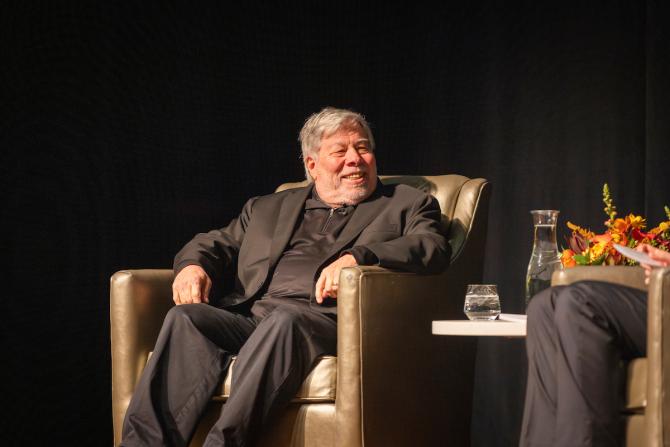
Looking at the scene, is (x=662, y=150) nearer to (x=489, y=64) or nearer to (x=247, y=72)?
(x=489, y=64)

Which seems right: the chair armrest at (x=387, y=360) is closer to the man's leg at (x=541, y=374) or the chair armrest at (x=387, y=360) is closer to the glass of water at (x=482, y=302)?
the glass of water at (x=482, y=302)

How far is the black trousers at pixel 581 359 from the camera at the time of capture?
1.68 meters

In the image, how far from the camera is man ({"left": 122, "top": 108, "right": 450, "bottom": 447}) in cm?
216

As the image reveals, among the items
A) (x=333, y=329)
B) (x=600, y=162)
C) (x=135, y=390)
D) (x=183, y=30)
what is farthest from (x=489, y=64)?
(x=135, y=390)

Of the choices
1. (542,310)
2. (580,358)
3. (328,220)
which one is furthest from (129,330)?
(580,358)

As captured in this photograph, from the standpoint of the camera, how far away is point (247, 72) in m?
3.66

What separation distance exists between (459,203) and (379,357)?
77 cm

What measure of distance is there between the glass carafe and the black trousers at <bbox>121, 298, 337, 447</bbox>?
1.98ft

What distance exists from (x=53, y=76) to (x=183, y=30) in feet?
2.13

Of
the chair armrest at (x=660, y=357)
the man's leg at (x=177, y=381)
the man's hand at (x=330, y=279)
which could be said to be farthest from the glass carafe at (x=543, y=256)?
the man's leg at (x=177, y=381)

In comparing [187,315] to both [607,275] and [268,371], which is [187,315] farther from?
[607,275]

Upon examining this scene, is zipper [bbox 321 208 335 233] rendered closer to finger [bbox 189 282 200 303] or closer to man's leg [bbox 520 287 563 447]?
finger [bbox 189 282 200 303]

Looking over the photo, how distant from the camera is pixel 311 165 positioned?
9.84 ft

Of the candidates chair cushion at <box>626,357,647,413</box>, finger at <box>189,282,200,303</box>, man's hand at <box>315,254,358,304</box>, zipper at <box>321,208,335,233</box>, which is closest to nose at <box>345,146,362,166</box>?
zipper at <box>321,208,335,233</box>
